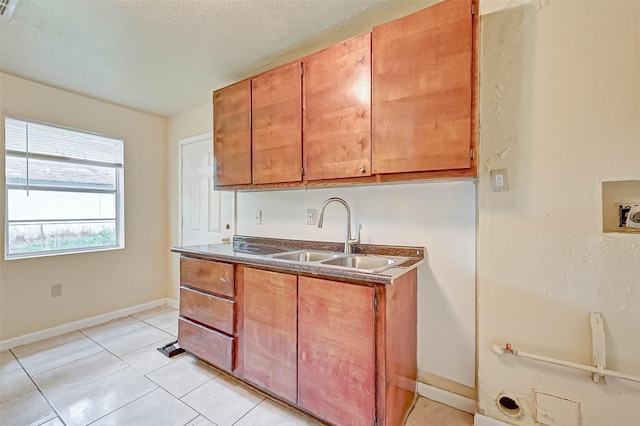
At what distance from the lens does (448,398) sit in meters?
1.71

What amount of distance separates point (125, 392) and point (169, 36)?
2349 millimetres

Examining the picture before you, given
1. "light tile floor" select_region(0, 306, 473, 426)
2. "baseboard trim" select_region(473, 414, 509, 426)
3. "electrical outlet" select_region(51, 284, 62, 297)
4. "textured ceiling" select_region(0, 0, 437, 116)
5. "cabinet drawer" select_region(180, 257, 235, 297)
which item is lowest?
"light tile floor" select_region(0, 306, 473, 426)

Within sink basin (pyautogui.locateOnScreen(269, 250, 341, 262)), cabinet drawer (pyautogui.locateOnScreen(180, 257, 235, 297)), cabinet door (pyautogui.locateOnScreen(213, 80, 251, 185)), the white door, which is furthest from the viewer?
the white door

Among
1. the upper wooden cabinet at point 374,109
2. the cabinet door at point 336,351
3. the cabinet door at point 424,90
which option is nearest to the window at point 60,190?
the upper wooden cabinet at point 374,109

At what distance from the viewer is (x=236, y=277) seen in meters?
1.88

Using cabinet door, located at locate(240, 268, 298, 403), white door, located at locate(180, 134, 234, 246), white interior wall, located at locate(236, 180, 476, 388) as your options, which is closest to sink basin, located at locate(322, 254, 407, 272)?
white interior wall, located at locate(236, 180, 476, 388)

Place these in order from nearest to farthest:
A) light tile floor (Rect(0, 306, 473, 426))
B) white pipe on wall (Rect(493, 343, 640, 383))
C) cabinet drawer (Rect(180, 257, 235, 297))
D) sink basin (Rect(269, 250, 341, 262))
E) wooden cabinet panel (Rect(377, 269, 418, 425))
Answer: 1. white pipe on wall (Rect(493, 343, 640, 383))
2. wooden cabinet panel (Rect(377, 269, 418, 425))
3. light tile floor (Rect(0, 306, 473, 426))
4. cabinet drawer (Rect(180, 257, 235, 297))
5. sink basin (Rect(269, 250, 341, 262))

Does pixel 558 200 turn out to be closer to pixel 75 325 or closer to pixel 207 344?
pixel 207 344

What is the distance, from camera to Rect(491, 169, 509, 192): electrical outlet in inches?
56.9

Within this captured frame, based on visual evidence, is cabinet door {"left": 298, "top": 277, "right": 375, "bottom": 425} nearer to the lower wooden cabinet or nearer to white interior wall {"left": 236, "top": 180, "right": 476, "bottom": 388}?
the lower wooden cabinet

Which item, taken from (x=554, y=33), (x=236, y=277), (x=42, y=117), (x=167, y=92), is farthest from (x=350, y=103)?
(x=42, y=117)

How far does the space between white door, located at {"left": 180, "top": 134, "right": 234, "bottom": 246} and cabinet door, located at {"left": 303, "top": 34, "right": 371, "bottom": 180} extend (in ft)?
4.51

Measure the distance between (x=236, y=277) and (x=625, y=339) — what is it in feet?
6.51

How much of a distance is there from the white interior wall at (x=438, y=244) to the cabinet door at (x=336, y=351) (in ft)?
2.09
